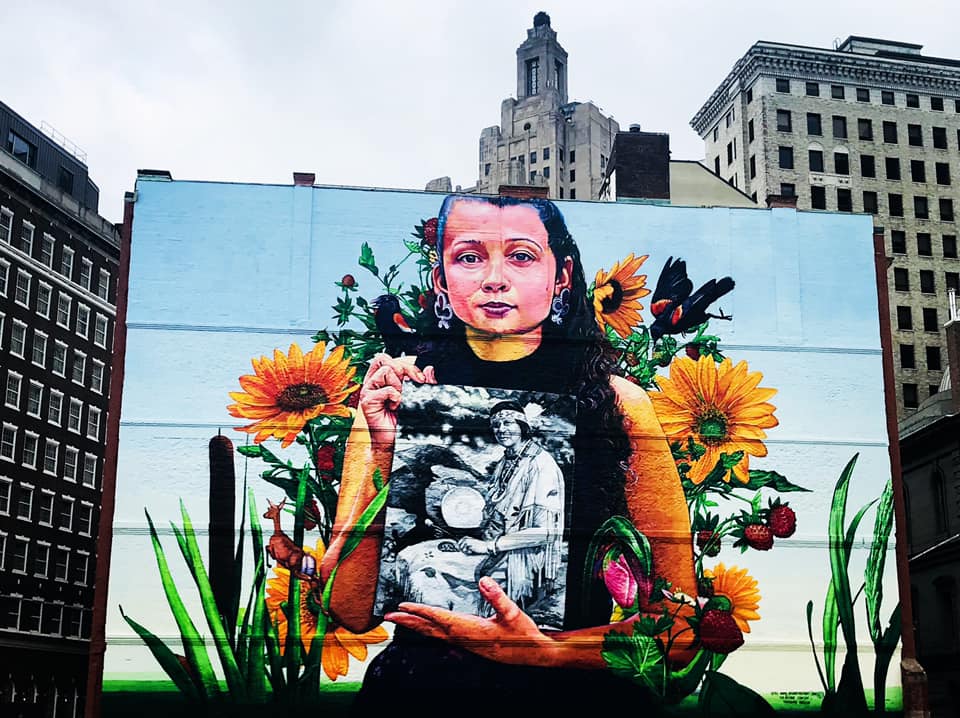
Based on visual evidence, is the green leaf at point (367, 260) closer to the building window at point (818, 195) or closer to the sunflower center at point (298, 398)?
the sunflower center at point (298, 398)

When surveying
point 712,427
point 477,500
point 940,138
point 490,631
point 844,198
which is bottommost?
point 490,631

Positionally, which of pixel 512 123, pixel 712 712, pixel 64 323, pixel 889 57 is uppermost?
pixel 512 123

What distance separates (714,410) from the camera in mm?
34688

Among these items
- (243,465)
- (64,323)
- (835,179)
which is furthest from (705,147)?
(243,465)

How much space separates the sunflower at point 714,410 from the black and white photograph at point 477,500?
8.40 feet

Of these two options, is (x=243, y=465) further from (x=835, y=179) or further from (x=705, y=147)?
(x=705, y=147)

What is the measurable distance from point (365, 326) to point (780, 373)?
10.7 metres

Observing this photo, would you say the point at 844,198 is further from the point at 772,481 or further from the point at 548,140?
the point at 548,140

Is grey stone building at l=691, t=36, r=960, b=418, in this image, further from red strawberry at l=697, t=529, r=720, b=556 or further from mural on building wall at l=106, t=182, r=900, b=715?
red strawberry at l=697, t=529, r=720, b=556

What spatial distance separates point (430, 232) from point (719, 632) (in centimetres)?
1227


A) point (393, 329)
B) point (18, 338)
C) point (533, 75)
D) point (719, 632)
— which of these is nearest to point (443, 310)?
point (393, 329)

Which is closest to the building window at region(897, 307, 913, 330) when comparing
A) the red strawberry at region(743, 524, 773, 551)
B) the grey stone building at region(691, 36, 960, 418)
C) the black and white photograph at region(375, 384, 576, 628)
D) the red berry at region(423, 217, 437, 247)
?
the grey stone building at region(691, 36, 960, 418)

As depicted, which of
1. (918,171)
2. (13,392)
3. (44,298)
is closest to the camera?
(13,392)

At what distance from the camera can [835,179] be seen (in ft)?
281
